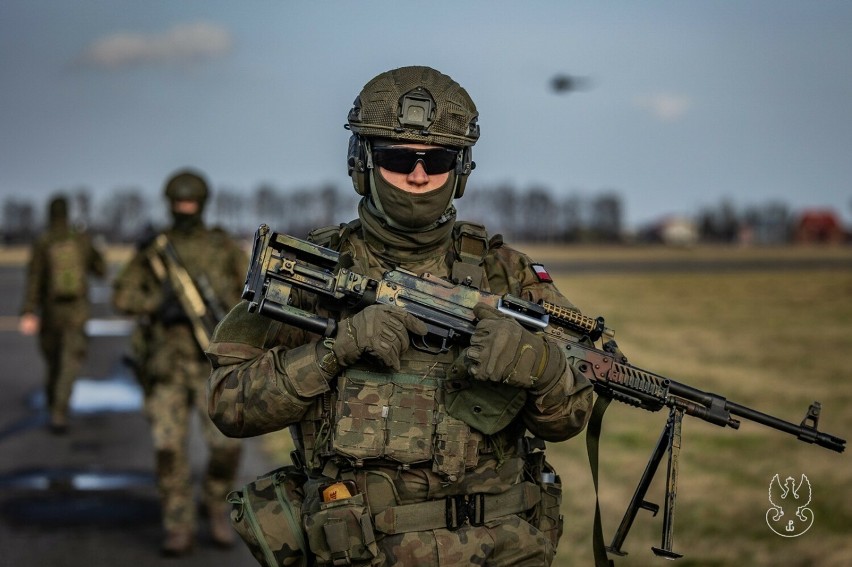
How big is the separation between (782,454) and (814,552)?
11.5 feet

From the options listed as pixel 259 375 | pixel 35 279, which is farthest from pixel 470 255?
pixel 35 279

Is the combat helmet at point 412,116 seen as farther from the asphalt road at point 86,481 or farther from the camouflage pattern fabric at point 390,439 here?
the asphalt road at point 86,481

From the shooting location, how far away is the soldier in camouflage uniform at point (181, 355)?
8.08 metres

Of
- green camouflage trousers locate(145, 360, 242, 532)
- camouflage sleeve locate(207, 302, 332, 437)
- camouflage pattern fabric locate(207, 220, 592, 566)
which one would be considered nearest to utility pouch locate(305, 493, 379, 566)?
camouflage pattern fabric locate(207, 220, 592, 566)

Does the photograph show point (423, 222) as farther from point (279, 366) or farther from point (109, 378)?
point (109, 378)

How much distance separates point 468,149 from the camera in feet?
14.8

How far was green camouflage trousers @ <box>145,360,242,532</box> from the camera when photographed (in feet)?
26.2

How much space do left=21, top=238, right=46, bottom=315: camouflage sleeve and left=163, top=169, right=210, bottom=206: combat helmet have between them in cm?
388

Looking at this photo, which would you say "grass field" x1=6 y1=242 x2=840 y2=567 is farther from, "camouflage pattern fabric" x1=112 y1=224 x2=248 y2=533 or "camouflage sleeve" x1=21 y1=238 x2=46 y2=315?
"camouflage sleeve" x1=21 y1=238 x2=46 y2=315

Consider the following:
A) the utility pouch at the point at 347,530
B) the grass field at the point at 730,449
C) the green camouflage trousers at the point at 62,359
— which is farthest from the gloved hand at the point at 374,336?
the green camouflage trousers at the point at 62,359

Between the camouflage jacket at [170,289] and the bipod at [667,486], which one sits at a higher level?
the camouflage jacket at [170,289]

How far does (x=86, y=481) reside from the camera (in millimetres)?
9859

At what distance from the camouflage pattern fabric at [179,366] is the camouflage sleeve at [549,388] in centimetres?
408

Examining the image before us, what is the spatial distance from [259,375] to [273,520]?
0.54 meters
